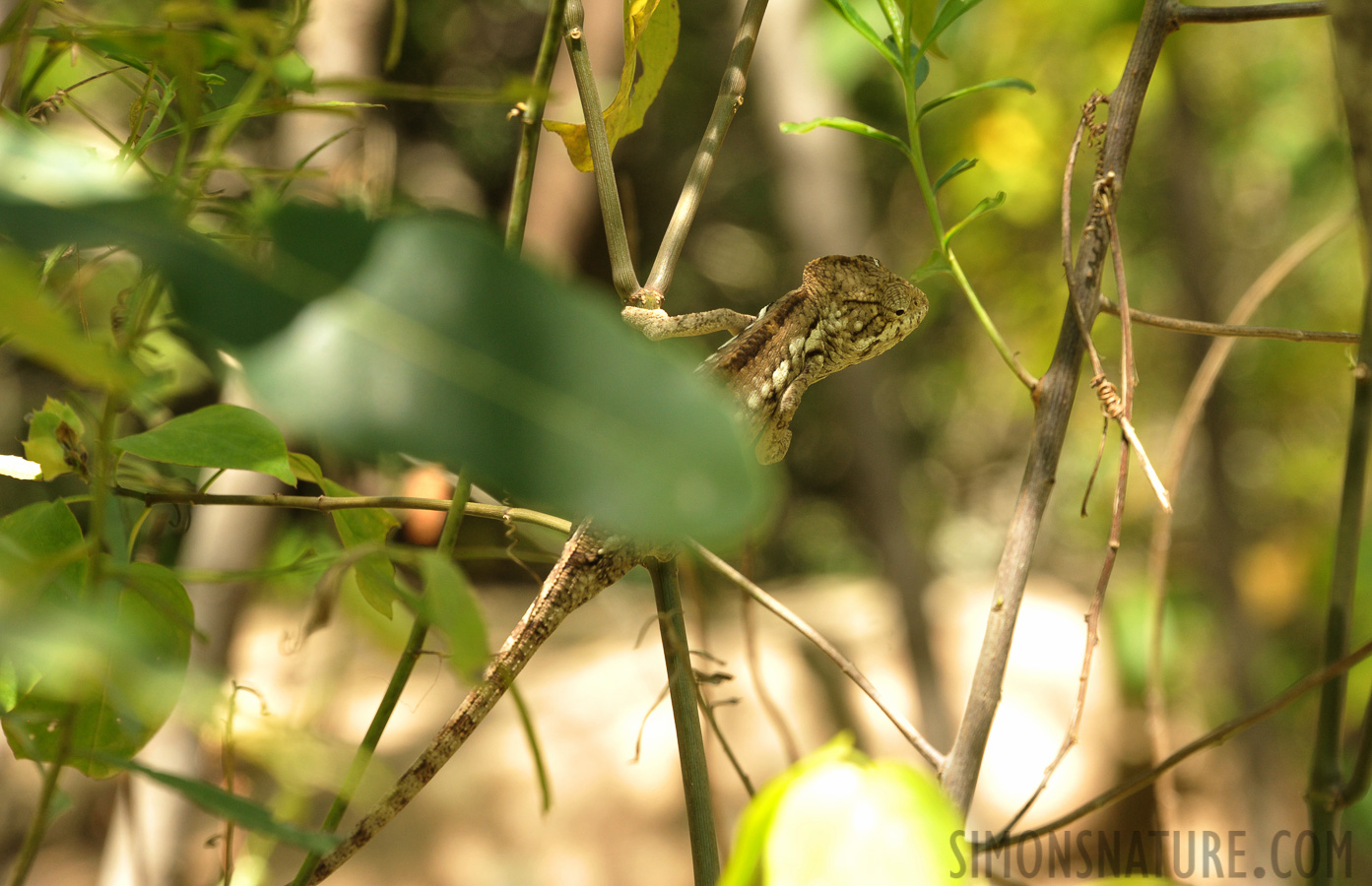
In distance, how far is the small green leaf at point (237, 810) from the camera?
0.94ft

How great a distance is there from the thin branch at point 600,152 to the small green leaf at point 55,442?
0.33 metres

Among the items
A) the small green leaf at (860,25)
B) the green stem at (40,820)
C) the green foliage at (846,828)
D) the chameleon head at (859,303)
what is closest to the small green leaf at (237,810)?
the green stem at (40,820)

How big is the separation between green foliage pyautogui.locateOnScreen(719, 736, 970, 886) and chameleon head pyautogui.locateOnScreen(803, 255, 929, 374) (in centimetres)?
81

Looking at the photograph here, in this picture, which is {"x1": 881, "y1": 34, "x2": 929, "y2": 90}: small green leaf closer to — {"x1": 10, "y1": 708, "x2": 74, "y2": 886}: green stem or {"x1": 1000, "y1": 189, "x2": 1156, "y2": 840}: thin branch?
{"x1": 1000, "y1": 189, "x2": 1156, "y2": 840}: thin branch

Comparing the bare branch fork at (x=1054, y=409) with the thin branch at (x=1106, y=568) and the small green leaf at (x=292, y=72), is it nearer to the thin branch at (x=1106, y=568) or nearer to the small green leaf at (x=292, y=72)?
the thin branch at (x=1106, y=568)

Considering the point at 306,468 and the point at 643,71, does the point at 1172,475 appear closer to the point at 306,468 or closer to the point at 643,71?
the point at 643,71

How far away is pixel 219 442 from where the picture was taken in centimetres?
48

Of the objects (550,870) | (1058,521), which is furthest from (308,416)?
(1058,521)

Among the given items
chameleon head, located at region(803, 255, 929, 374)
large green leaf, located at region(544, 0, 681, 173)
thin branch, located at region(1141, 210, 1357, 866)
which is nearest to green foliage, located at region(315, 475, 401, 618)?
large green leaf, located at region(544, 0, 681, 173)

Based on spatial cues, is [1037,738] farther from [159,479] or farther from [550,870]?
[159,479]

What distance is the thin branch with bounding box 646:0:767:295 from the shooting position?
1.82 feet

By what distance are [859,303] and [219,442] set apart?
0.75 meters

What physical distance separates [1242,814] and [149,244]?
2467 mm

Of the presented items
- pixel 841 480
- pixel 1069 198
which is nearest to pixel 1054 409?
pixel 1069 198
